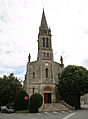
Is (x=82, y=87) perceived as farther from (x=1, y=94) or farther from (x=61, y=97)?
(x=1, y=94)

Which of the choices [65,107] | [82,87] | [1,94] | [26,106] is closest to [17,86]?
[1,94]

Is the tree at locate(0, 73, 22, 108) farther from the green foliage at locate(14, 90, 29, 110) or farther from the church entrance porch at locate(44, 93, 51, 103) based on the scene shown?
the church entrance porch at locate(44, 93, 51, 103)

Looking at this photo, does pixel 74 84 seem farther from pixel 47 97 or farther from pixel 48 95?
pixel 47 97

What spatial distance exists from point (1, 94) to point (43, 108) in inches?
485

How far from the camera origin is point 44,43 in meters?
39.4

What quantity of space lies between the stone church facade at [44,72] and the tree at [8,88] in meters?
3.43

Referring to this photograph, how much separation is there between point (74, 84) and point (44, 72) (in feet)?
31.0

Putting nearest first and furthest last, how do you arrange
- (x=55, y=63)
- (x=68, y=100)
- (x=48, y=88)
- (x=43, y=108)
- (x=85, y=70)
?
(x=43, y=108) → (x=68, y=100) → (x=85, y=70) → (x=48, y=88) → (x=55, y=63)

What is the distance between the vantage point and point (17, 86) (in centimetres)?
3550

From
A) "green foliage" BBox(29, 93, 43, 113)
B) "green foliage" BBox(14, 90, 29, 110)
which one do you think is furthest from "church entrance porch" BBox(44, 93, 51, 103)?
"green foliage" BBox(29, 93, 43, 113)

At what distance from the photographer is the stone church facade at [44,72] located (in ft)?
113

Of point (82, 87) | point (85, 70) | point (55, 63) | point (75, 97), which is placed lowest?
point (75, 97)

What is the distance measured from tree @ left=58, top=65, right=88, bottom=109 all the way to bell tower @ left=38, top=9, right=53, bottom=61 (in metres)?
8.36

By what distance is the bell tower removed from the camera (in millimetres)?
37856
